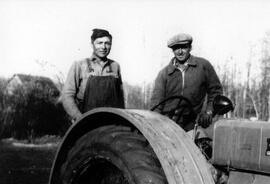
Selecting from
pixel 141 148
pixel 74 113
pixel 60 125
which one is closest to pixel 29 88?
pixel 60 125

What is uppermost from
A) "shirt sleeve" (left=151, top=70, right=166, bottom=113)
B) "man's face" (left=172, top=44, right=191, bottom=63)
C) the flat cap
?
the flat cap

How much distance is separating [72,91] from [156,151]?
205 centimetres

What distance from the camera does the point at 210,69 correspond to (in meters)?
4.98

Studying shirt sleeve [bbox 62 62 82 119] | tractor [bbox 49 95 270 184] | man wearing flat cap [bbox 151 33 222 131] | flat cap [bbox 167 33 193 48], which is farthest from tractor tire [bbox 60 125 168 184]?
flat cap [bbox 167 33 193 48]

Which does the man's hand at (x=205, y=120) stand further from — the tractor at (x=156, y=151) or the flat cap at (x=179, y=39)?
the flat cap at (x=179, y=39)

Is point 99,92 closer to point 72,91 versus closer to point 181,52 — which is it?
point 72,91

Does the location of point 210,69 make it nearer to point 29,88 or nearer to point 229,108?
point 229,108

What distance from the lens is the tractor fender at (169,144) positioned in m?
2.99

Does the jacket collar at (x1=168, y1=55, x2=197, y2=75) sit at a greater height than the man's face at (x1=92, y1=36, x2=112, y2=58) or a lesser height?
lesser

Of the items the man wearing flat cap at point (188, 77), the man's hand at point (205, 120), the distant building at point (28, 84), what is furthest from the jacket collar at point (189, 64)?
the distant building at point (28, 84)

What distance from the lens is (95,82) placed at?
15.9ft

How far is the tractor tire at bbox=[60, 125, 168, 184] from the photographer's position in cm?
313

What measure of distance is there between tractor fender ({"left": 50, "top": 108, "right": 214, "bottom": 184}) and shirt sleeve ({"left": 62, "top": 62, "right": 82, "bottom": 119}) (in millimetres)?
1053

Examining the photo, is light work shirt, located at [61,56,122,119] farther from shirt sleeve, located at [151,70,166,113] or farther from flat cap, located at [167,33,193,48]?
flat cap, located at [167,33,193,48]
